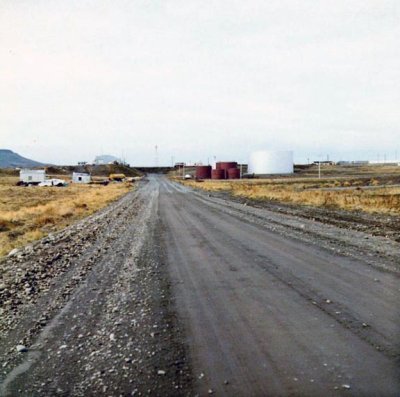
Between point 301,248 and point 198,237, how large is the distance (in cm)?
410

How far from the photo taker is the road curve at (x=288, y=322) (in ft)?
13.5


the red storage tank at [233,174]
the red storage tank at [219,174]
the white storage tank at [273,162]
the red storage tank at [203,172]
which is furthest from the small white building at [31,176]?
the white storage tank at [273,162]

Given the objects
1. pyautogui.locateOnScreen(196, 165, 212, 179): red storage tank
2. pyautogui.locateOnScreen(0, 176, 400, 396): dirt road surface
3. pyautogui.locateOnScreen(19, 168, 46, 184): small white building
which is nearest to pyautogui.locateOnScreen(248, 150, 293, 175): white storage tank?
pyautogui.locateOnScreen(196, 165, 212, 179): red storage tank

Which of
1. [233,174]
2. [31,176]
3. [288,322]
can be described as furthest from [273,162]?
[288,322]

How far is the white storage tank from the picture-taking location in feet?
466

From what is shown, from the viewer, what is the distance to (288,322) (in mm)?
5742

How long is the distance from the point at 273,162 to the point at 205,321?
140 m

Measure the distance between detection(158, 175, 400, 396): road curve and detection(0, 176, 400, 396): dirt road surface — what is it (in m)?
0.02

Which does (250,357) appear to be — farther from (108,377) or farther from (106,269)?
(106,269)

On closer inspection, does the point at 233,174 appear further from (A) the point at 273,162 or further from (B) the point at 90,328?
(B) the point at 90,328

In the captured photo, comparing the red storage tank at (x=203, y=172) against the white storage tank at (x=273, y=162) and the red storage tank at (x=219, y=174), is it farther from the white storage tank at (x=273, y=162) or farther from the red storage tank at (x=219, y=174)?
the white storage tank at (x=273, y=162)

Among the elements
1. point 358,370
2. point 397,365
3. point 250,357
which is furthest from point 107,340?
point 397,365

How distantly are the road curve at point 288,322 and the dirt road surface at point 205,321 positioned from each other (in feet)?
0.06

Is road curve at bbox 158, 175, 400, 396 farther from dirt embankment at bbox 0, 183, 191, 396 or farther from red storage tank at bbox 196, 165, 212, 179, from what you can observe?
red storage tank at bbox 196, 165, 212, 179
